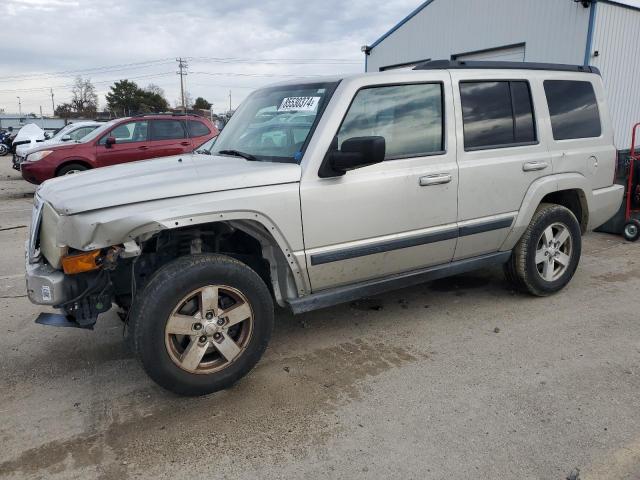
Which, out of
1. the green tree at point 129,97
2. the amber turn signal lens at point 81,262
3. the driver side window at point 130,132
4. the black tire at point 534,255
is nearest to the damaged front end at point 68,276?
→ the amber turn signal lens at point 81,262

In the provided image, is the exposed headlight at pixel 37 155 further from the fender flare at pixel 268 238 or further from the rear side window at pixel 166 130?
the fender flare at pixel 268 238

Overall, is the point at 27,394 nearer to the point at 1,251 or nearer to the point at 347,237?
the point at 347,237

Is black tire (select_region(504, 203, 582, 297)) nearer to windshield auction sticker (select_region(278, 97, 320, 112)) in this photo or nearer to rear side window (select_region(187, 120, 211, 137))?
windshield auction sticker (select_region(278, 97, 320, 112))

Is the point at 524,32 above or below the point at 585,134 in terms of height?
above

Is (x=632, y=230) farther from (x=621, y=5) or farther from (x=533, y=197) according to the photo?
(x=621, y=5)

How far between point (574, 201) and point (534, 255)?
782 mm

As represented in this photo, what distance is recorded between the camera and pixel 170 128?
11.1 m

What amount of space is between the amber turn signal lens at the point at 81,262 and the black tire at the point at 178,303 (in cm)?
31

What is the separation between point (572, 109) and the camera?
15.0ft

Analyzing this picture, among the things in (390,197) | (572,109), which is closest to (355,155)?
(390,197)

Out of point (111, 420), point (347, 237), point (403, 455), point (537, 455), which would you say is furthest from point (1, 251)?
point (537, 455)

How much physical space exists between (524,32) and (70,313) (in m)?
12.8

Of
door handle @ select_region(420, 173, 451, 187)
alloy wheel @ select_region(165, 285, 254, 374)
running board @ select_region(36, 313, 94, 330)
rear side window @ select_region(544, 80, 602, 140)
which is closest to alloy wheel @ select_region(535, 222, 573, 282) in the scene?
rear side window @ select_region(544, 80, 602, 140)

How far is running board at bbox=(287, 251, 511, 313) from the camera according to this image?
3357 mm
